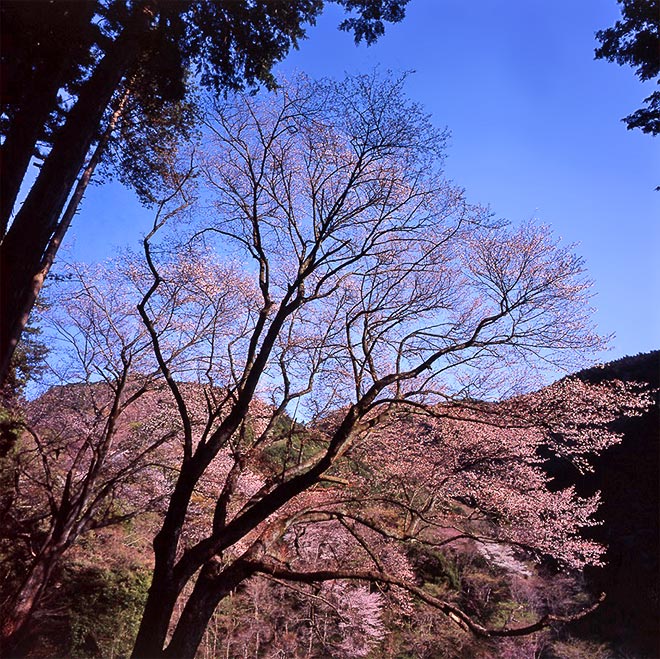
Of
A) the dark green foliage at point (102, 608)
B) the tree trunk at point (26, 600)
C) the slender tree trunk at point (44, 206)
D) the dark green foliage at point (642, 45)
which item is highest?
the dark green foliage at point (642, 45)

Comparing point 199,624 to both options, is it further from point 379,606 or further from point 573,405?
point 379,606

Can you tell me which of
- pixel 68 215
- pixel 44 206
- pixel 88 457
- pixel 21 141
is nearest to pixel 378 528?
pixel 44 206

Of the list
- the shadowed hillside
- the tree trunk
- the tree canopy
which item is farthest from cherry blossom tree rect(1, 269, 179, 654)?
the shadowed hillside

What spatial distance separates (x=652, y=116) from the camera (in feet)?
16.9

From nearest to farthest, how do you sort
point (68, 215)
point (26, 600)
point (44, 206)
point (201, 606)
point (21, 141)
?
point (44, 206) < point (21, 141) < point (201, 606) < point (68, 215) < point (26, 600)

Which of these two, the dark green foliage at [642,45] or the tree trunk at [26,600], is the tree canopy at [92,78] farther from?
the tree trunk at [26,600]

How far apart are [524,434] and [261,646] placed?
11.1 meters

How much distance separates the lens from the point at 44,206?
12.4 feet

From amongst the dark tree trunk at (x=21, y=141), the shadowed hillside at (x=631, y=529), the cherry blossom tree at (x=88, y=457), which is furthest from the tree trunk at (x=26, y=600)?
the shadowed hillside at (x=631, y=529)

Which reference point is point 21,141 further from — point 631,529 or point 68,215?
point 631,529

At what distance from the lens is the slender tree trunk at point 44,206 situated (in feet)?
11.5

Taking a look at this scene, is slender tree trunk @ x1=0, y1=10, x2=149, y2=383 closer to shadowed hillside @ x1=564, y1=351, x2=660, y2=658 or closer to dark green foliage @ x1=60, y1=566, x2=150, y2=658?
dark green foliage @ x1=60, y1=566, x2=150, y2=658

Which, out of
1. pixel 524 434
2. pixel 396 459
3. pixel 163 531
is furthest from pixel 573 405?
pixel 163 531

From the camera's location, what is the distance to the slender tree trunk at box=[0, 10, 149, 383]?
3.52 m
